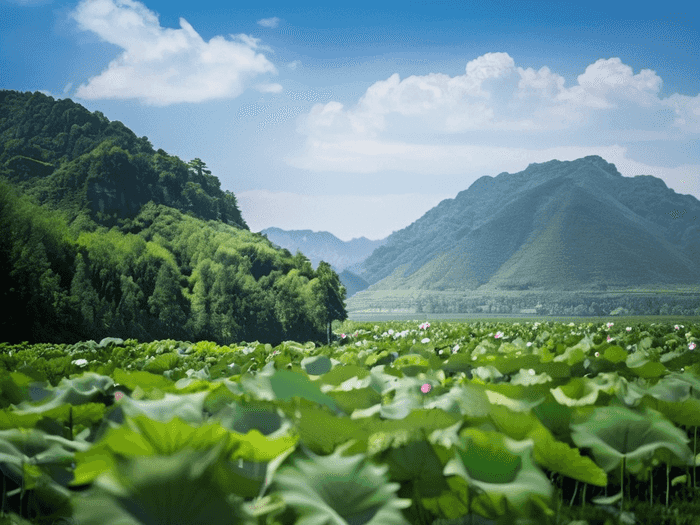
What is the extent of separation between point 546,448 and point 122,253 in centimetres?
7325

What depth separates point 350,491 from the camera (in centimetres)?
115

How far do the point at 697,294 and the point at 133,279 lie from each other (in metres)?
178

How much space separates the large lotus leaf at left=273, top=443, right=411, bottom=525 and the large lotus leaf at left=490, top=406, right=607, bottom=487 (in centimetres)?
51

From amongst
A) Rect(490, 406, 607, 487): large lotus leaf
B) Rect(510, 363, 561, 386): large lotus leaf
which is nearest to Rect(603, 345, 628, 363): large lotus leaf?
Rect(510, 363, 561, 386): large lotus leaf

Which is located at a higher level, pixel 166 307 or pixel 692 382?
pixel 692 382

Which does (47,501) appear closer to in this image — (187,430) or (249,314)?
(187,430)

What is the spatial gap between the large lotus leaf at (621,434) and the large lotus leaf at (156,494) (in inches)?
40.7

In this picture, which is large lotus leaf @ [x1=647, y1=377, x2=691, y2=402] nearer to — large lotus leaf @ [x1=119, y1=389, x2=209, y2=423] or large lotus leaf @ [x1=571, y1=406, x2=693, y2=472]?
large lotus leaf @ [x1=571, y1=406, x2=693, y2=472]

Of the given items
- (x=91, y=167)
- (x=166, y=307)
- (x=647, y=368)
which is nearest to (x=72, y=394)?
(x=647, y=368)

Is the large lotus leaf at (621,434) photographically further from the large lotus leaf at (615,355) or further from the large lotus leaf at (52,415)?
the large lotus leaf at (615,355)

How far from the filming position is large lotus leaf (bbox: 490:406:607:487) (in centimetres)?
149

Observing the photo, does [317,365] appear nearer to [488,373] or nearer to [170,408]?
[488,373]

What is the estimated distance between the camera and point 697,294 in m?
189

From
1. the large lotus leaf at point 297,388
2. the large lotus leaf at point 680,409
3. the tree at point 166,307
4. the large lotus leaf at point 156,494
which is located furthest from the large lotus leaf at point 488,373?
the tree at point 166,307
